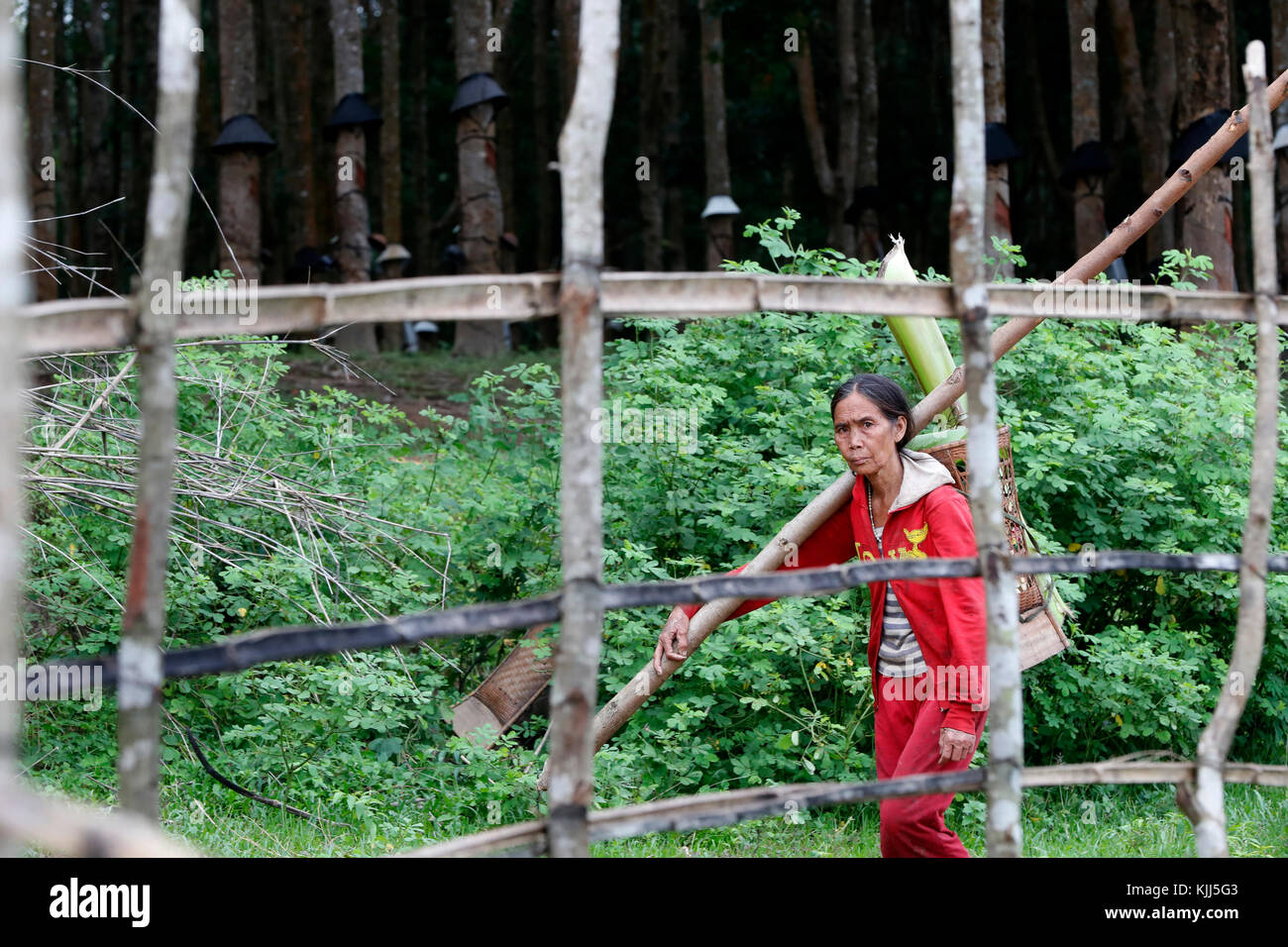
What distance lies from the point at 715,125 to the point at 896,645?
1267 cm

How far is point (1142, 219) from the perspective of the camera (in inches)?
142

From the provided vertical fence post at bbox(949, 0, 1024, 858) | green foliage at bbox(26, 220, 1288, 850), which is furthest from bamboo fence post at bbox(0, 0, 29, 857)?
green foliage at bbox(26, 220, 1288, 850)

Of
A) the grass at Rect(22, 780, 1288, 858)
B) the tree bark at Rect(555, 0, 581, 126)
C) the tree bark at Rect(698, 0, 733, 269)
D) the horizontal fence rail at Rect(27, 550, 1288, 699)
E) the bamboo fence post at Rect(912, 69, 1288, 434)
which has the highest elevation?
the tree bark at Rect(555, 0, 581, 126)

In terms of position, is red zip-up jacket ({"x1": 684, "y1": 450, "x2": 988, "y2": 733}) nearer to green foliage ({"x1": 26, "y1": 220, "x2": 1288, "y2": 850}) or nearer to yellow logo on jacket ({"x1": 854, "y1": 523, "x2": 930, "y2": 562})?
yellow logo on jacket ({"x1": 854, "y1": 523, "x2": 930, "y2": 562})

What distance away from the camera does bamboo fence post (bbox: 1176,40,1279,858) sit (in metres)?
2.51

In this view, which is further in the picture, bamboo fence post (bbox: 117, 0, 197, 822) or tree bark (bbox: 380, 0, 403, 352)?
tree bark (bbox: 380, 0, 403, 352)

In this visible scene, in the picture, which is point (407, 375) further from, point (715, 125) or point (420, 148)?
point (420, 148)

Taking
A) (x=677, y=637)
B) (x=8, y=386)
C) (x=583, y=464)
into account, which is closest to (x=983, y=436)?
(x=583, y=464)

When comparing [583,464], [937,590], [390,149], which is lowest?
[937,590]

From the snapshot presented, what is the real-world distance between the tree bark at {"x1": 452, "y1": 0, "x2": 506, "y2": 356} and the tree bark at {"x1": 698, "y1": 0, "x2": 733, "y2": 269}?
301 centimetres

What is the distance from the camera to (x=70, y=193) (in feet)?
76.1

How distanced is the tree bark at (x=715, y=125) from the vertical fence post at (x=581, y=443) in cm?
1282

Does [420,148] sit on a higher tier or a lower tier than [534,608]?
higher
